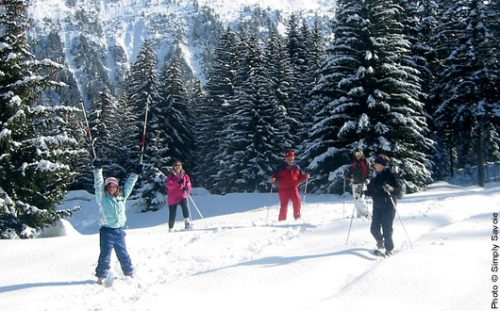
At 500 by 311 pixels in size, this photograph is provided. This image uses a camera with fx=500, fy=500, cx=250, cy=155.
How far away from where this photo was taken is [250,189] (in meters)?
35.2

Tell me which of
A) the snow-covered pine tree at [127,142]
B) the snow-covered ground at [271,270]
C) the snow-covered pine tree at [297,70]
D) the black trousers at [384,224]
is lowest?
the snow-covered ground at [271,270]

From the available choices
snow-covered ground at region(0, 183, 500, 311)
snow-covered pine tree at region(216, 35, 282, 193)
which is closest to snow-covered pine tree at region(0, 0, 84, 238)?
snow-covered ground at region(0, 183, 500, 311)

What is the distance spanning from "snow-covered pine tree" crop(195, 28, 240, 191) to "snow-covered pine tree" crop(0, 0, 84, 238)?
24391mm

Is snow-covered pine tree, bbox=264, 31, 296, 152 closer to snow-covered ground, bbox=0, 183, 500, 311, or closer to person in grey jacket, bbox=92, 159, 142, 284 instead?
snow-covered ground, bbox=0, 183, 500, 311

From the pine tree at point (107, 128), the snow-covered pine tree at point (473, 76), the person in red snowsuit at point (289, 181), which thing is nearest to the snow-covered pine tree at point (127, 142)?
the pine tree at point (107, 128)

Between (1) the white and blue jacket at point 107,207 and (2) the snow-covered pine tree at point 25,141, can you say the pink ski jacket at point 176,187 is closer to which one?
(2) the snow-covered pine tree at point 25,141

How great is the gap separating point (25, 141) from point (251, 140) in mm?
20203

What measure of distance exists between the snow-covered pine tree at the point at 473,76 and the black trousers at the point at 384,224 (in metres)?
21.5

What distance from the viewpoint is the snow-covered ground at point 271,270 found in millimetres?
6137

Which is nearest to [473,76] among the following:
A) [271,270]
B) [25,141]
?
[25,141]

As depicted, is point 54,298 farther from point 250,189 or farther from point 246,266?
point 250,189

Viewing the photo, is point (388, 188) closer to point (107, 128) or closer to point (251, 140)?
point (251, 140)

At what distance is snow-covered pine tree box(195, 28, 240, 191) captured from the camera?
1634 inches

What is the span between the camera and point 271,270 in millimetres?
7629
